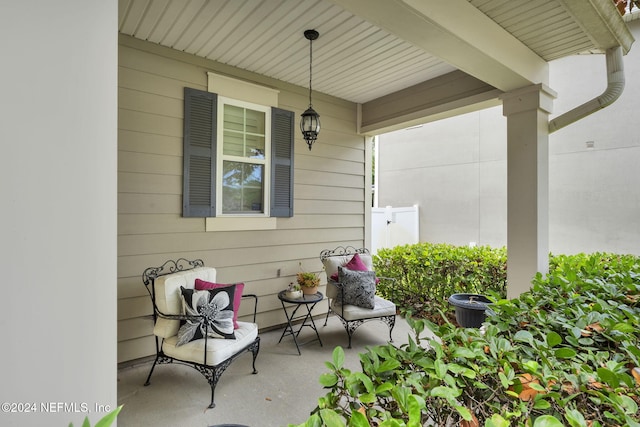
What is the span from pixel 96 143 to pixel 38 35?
0.29 meters

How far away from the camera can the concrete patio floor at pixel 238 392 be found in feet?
7.28

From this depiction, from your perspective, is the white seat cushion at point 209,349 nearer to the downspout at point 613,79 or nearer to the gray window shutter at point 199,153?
the gray window shutter at point 199,153

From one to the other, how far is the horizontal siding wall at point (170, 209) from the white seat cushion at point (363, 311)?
880 millimetres

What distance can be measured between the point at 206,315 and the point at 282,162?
2.05 meters

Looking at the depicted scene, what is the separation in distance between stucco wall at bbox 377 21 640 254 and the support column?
8.48 feet

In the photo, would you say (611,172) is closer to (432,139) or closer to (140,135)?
(432,139)

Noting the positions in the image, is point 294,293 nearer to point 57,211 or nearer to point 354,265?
point 354,265

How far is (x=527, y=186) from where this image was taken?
9.74 ft

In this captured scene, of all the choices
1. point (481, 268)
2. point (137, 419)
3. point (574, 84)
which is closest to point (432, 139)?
point (574, 84)

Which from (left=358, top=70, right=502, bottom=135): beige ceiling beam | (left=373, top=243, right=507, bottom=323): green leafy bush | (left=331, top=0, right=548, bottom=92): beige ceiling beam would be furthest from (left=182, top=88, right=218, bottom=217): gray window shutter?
(left=373, top=243, right=507, bottom=323): green leafy bush

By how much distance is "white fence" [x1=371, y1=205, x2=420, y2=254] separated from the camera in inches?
287

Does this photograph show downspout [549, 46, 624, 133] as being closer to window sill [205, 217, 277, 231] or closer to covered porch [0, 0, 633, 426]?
covered porch [0, 0, 633, 426]

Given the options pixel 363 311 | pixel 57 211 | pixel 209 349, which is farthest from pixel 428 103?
pixel 57 211

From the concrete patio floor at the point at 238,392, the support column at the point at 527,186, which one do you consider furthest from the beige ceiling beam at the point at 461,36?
the concrete patio floor at the point at 238,392
